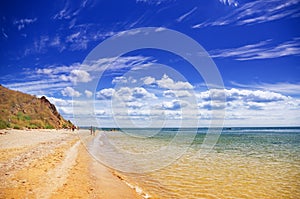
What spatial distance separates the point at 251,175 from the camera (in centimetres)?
1455

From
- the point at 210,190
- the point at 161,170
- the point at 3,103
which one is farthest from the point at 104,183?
the point at 3,103

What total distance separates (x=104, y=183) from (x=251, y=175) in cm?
903

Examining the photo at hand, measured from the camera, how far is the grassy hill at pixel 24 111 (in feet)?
176

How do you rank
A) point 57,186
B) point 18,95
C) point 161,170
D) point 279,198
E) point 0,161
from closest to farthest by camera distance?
1. point 57,186
2. point 279,198
3. point 0,161
4. point 161,170
5. point 18,95

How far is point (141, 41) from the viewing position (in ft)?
90.1

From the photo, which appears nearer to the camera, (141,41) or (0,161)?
(0,161)

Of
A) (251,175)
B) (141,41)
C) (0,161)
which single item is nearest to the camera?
(0,161)

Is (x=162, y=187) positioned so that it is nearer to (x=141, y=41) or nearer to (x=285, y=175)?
(x=285, y=175)

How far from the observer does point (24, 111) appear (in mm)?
66688

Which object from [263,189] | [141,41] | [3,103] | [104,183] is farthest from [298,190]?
[3,103]

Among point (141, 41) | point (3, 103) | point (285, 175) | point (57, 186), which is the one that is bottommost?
point (285, 175)

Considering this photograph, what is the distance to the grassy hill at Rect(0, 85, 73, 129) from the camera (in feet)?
176

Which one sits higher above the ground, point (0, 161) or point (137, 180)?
point (0, 161)

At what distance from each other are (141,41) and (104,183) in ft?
→ 64.4
